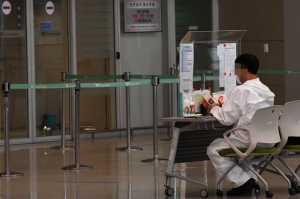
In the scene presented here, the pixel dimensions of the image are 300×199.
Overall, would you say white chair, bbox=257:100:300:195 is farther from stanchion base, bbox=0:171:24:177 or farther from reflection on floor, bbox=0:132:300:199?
stanchion base, bbox=0:171:24:177

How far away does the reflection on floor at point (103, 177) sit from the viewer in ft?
23.8

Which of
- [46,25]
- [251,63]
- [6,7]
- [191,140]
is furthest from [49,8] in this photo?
[251,63]

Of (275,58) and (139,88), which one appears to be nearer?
(139,88)

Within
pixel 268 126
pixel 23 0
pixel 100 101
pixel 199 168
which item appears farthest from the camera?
pixel 100 101

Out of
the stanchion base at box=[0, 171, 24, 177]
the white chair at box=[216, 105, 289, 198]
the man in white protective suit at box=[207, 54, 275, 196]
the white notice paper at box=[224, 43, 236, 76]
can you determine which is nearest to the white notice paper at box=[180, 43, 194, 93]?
the man in white protective suit at box=[207, 54, 275, 196]

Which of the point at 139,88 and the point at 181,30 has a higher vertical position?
the point at 181,30

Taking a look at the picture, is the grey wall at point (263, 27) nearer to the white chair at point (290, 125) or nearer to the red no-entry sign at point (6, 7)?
the red no-entry sign at point (6, 7)

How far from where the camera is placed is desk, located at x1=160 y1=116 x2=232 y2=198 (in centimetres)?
697

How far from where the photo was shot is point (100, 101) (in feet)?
42.9

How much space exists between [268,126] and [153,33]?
7.03 meters

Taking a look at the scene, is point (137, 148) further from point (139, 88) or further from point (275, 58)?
point (275, 58)

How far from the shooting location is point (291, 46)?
14.8 m

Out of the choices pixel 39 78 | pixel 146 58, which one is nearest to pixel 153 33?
pixel 146 58

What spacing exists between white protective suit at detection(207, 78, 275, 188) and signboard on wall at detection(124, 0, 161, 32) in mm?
6558
